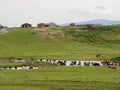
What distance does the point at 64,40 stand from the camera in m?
139

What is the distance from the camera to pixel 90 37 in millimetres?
144375

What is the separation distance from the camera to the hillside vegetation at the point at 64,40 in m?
118

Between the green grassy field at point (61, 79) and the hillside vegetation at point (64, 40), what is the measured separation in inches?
1846

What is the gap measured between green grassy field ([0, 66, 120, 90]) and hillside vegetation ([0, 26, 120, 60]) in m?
46.9

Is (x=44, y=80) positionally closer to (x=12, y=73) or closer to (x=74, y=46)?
(x=12, y=73)

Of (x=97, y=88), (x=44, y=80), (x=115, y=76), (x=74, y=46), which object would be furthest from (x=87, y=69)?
(x=74, y=46)

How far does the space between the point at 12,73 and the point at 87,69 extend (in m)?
13.8

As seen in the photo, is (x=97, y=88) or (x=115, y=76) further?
(x=115, y=76)

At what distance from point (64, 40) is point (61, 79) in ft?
276

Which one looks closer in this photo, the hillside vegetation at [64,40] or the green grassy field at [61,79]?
the green grassy field at [61,79]

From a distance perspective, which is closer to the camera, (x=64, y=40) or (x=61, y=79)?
(x=61, y=79)

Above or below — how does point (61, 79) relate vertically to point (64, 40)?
above

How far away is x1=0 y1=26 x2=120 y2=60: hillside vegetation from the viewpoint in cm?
11800

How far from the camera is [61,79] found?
5544 cm
